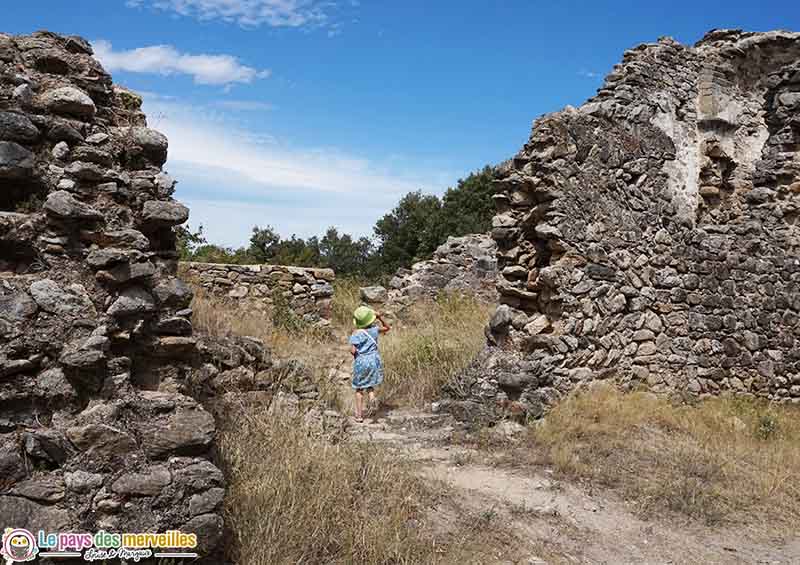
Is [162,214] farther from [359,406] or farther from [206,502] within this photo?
[359,406]

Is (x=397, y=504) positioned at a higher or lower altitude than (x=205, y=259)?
lower

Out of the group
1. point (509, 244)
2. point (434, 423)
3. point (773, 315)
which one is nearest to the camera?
point (434, 423)

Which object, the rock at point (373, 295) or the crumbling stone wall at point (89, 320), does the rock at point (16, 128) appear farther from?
the rock at point (373, 295)

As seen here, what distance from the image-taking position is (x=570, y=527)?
4359 mm

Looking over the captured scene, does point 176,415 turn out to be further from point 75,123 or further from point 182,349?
point 75,123

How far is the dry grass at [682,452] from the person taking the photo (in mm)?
4852

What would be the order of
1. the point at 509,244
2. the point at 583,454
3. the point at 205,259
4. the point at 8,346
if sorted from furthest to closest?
the point at 205,259
the point at 509,244
the point at 583,454
the point at 8,346

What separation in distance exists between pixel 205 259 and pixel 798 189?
1037 cm

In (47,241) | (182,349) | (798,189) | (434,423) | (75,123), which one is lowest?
(434,423)

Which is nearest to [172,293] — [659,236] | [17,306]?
[17,306]

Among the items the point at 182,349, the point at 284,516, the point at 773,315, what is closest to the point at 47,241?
the point at 182,349

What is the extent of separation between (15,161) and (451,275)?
11237 mm

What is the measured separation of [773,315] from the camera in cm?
768

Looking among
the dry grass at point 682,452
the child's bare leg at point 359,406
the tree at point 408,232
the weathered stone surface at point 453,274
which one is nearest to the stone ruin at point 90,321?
the child's bare leg at point 359,406
